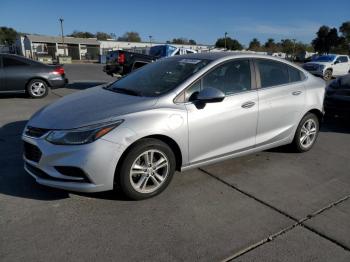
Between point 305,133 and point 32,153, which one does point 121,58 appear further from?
point 32,153

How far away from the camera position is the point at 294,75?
4.90 meters

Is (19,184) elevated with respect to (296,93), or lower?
lower

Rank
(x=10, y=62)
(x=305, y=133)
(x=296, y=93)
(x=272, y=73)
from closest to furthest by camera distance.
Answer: (x=272, y=73) → (x=296, y=93) → (x=305, y=133) → (x=10, y=62)

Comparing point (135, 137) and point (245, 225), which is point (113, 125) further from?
point (245, 225)

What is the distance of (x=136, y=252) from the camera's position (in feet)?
8.66

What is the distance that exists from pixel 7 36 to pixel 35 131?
355ft

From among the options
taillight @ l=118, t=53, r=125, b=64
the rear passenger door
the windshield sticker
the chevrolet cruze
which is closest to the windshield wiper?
the chevrolet cruze

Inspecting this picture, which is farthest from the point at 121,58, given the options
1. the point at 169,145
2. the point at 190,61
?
the point at 169,145

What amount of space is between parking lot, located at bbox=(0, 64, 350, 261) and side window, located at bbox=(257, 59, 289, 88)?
120 cm

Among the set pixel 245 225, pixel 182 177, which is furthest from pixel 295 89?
pixel 245 225

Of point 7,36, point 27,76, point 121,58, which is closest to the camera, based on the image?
point 27,76

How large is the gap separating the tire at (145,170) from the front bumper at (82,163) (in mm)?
122

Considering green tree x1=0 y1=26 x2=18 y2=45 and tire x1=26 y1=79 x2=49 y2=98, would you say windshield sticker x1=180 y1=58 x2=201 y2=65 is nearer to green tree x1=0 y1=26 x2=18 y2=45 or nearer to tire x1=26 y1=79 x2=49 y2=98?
tire x1=26 y1=79 x2=49 y2=98

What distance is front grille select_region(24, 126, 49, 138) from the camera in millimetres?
3303
